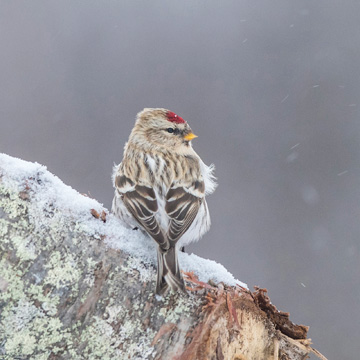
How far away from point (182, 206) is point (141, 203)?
185mm

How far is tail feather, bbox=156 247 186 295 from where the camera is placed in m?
1.54

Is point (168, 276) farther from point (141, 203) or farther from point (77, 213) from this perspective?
point (141, 203)

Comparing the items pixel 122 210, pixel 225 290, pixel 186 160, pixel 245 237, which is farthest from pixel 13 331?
pixel 245 237

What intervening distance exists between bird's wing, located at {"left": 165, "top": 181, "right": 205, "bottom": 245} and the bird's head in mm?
351

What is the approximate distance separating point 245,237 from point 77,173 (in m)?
1.72

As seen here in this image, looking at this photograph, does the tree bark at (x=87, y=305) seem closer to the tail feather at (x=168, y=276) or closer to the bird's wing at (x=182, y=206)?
the tail feather at (x=168, y=276)

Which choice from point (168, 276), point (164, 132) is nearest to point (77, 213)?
point (168, 276)

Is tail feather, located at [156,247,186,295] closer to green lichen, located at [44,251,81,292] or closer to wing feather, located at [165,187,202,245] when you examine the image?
green lichen, located at [44,251,81,292]

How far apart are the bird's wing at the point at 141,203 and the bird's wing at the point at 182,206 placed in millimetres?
72

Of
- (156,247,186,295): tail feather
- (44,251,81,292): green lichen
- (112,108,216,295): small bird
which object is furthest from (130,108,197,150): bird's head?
(44,251,81,292): green lichen

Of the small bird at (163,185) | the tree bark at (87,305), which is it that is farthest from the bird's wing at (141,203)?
the tree bark at (87,305)

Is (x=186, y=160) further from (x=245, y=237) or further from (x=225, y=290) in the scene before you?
(x=245, y=237)

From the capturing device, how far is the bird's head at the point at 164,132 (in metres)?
2.75

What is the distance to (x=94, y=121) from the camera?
210 inches
